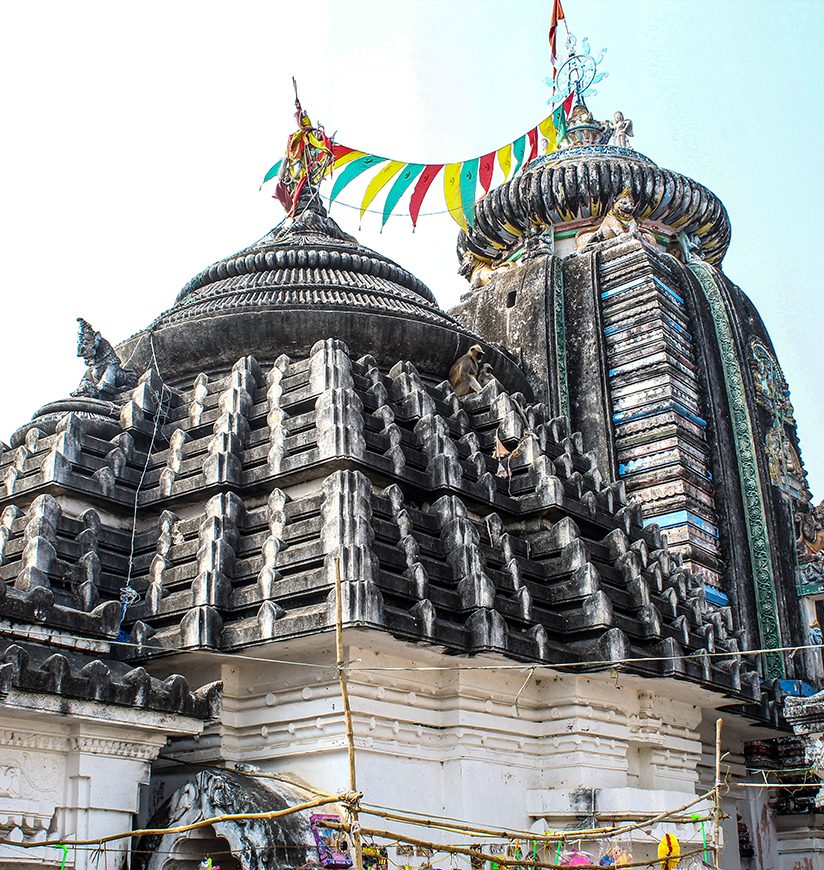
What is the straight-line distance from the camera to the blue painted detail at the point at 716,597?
17094mm

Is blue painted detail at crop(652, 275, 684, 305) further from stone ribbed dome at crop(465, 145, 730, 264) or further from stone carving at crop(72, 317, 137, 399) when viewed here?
stone carving at crop(72, 317, 137, 399)

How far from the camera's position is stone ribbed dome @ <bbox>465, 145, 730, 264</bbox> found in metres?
23.2

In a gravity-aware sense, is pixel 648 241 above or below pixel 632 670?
above

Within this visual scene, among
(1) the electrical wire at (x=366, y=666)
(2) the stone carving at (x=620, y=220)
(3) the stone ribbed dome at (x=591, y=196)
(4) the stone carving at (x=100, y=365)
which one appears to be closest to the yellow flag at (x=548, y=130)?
(3) the stone ribbed dome at (x=591, y=196)

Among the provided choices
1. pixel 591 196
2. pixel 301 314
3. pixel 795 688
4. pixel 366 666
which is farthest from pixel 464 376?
pixel 591 196

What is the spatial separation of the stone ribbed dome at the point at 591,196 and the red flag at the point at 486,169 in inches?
66.8

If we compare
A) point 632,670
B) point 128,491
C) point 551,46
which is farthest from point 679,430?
point 551,46

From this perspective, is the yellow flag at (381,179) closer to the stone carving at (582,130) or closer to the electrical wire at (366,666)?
the stone carving at (582,130)

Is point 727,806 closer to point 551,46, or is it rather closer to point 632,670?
point 632,670

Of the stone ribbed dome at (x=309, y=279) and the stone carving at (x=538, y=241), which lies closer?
the stone ribbed dome at (x=309, y=279)

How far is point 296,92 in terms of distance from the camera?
693 inches

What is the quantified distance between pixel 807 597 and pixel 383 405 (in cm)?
973

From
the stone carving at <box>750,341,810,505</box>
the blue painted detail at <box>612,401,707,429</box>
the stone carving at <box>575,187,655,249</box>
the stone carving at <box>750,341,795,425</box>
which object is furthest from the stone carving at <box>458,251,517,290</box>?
the blue painted detail at <box>612,401,707,429</box>

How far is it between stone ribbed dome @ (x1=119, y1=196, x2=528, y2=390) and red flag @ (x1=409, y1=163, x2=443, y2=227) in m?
5.33
